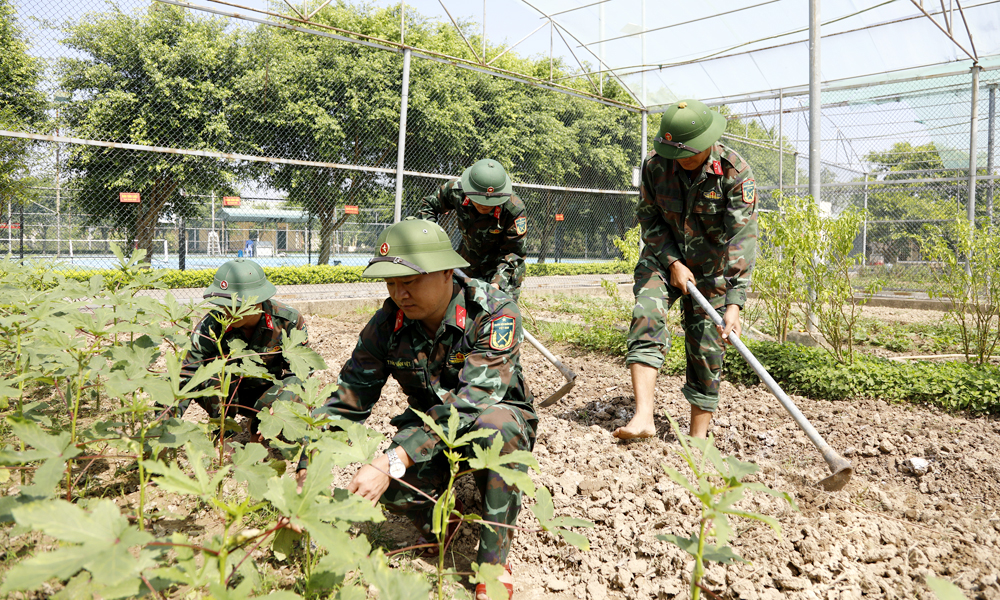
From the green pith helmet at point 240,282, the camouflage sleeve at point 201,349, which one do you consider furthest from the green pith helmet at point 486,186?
the camouflage sleeve at point 201,349

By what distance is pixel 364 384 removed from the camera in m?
2.15

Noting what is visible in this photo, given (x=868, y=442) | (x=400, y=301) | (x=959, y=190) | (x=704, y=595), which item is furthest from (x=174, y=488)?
Answer: (x=959, y=190)

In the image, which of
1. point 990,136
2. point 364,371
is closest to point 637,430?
point 364,371

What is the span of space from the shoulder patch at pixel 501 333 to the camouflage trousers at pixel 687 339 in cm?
120

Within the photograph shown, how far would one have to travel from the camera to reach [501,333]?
203 centimetres

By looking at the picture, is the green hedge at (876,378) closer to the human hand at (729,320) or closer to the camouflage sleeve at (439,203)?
the human hand at (729,320)

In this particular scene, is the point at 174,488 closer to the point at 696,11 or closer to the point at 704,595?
the point at 704,595

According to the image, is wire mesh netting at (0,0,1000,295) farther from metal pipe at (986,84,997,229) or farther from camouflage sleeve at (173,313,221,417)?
camouflage sleeve at (173,313,221,417)

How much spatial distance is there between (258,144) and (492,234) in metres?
7.79

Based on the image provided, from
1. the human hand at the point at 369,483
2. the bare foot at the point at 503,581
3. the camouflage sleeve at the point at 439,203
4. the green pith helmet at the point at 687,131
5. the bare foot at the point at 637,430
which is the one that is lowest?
the bare foot at the point at 503,581

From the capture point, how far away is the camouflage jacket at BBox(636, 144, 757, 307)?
3082 mm

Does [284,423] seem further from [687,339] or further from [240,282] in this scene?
[687,339]

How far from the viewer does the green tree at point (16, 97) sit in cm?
720

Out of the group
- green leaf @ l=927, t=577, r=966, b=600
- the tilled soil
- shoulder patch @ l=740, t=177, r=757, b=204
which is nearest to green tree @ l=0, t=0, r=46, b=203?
the tilled soil
